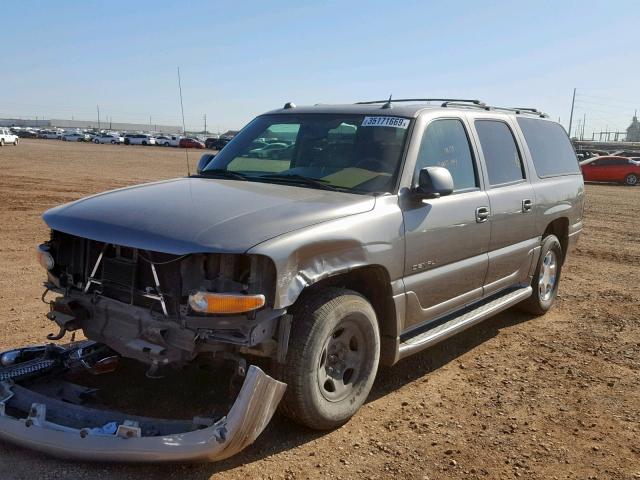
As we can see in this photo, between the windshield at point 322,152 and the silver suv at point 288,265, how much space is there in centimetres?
1

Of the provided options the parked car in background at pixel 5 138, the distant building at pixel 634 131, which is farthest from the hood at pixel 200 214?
the distant building at pixel 634 131

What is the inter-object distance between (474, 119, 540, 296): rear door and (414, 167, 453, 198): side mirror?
1069 millimetres

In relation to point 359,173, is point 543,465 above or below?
below

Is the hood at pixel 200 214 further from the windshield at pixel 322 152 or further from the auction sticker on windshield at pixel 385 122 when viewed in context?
the auction sticker on windshield at pixel 385 122

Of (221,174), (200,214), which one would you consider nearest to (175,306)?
(200,214)

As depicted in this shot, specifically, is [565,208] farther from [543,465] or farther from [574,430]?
[543,465]

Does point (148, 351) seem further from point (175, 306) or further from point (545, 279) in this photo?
point (545, 279)

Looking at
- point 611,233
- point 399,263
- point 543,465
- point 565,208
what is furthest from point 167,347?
point 611,233

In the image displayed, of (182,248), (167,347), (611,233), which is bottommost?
(611,233)

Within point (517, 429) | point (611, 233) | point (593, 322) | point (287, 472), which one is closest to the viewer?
point (287, 472)

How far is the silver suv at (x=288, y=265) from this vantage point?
317 cm

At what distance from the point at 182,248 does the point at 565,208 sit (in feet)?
15.6

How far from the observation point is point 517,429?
3.98 metres

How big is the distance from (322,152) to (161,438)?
96.2 inches
